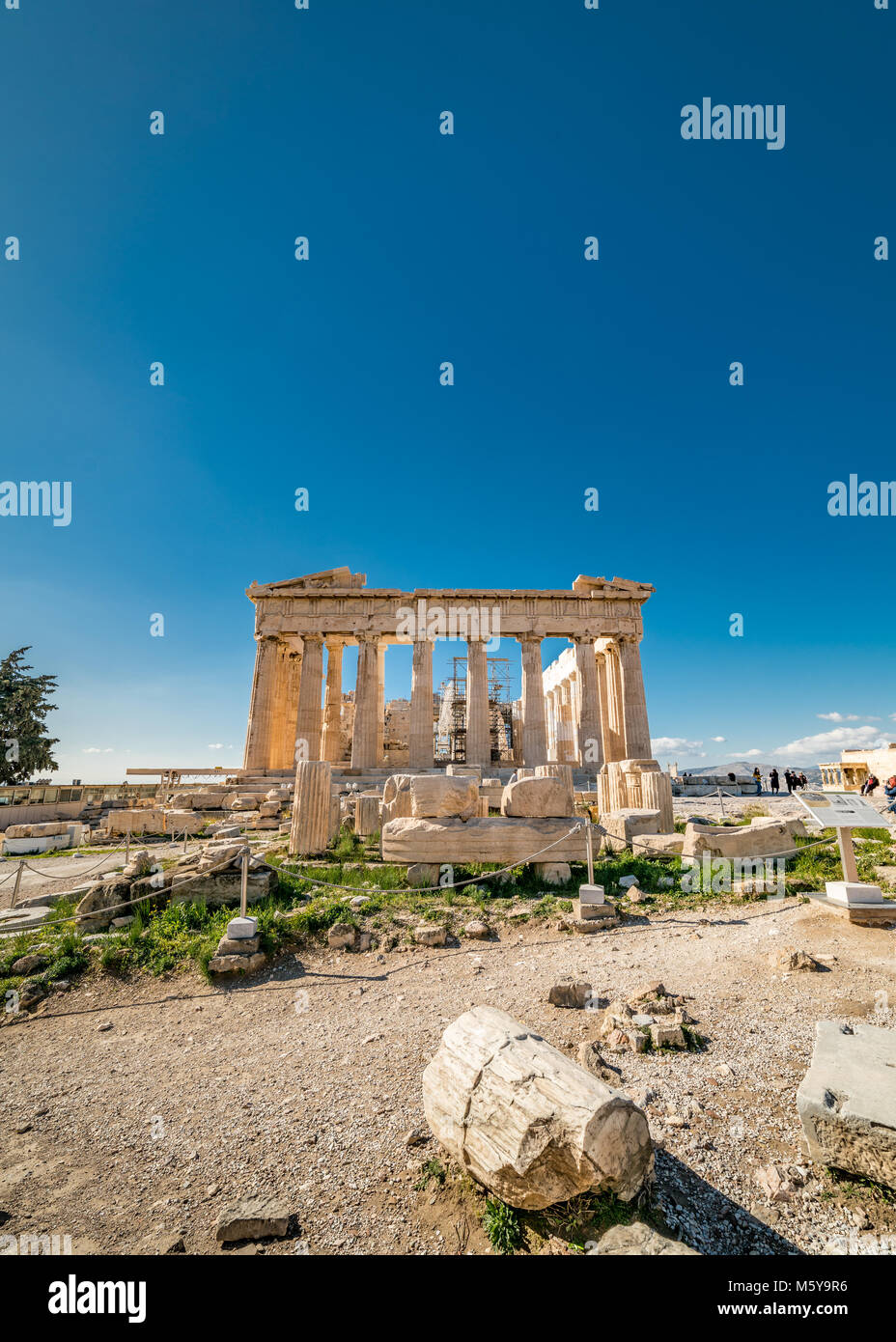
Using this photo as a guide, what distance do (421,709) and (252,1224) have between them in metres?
28.4

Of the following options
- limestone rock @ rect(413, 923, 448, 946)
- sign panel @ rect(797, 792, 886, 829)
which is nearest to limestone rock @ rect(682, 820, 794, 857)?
sign panel @ rect(797, 792, 886, 829)

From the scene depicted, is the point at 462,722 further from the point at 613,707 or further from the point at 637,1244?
the point at 637,1244

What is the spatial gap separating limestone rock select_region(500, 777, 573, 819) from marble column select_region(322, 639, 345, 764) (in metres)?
25.7

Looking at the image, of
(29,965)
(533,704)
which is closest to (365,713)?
(533,704)

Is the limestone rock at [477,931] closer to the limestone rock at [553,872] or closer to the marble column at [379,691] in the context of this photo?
the limestone rock at [553,872]

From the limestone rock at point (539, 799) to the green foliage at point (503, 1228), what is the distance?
24.2 feet

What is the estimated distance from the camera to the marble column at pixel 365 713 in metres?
30.7

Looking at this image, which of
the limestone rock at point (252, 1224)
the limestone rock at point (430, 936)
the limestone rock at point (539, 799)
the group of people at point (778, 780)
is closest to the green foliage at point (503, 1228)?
the limestone rock at point (252, 1224)

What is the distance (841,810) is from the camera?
23.2ft

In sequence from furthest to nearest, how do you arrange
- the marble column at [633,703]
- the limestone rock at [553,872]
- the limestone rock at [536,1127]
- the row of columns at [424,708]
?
the marble column at [633,703]
the row of columns at [424,708]
the limestone rock at [553,872]
the limestone rock at [536,1127]

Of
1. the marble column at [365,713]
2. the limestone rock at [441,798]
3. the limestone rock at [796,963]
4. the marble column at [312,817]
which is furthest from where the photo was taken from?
the marble column at [365,713]

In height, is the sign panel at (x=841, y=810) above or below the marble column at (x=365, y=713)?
below

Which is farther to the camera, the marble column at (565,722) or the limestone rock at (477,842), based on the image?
the marble column at (565,722)

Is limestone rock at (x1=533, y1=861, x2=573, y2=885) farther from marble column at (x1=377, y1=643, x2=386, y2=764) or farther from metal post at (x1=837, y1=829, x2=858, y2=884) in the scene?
marble column at (x1=377, y1=643, x2=386, y2=764)
